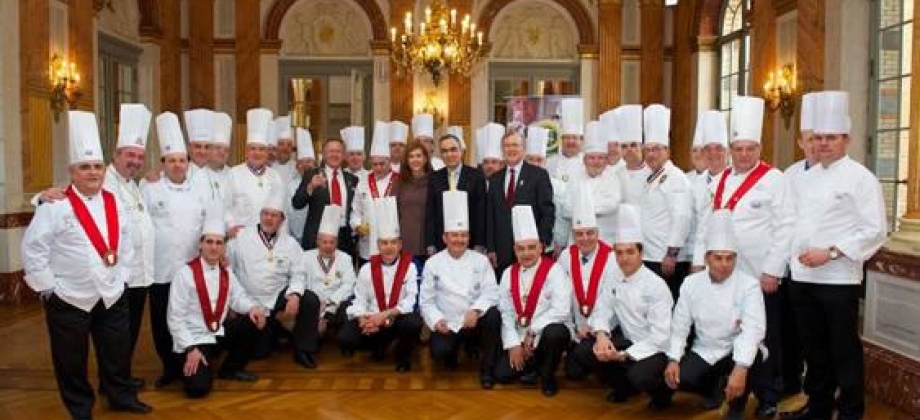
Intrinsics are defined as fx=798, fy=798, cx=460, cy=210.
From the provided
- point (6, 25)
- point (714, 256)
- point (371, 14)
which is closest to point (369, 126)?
point (371, 14)

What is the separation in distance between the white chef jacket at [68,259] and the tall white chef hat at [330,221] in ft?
5.45

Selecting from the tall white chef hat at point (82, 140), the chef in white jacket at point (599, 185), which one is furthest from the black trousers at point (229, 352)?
the chef in white jacket at point (599, 185)

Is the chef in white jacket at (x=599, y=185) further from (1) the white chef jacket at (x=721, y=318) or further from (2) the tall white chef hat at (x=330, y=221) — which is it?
(2) the tall white chef hat at (x=330, y=221)

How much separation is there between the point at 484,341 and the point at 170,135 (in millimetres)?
2343

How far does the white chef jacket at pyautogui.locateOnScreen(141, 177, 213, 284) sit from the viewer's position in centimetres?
486

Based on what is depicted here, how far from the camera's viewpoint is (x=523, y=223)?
16.2ft

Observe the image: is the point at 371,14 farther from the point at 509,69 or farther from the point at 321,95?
the point at 509,69

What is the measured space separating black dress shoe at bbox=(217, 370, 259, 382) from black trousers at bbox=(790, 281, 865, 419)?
128 inches

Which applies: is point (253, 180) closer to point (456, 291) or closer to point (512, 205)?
point (456, 291)

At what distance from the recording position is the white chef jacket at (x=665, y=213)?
16.2 ft

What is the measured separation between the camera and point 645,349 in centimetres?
441

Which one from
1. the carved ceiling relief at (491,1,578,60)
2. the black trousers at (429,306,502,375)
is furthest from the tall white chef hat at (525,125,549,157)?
the carved ceiling relief at (491,1,578,60)

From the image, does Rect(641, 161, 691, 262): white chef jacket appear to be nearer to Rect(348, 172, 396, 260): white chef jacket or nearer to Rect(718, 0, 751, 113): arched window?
Rect(348, 172, 396, 260): white chef jacket

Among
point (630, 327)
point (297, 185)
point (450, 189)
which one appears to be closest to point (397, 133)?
point (297, 185)
